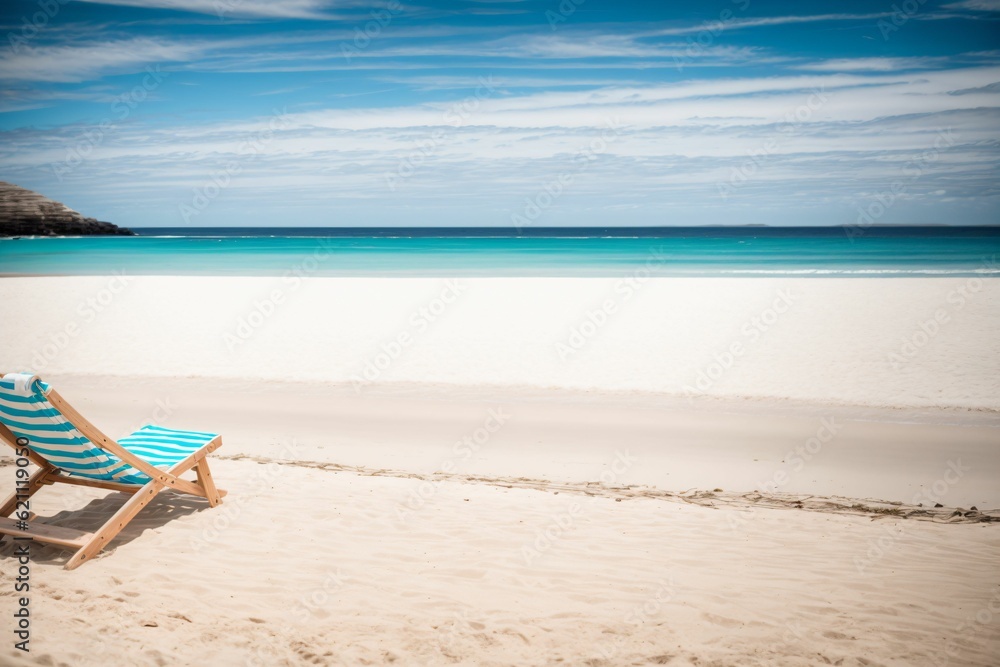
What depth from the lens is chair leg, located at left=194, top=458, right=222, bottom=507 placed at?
17.1 ft

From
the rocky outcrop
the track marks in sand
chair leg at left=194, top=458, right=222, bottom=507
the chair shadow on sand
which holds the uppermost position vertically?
the track marks in sand

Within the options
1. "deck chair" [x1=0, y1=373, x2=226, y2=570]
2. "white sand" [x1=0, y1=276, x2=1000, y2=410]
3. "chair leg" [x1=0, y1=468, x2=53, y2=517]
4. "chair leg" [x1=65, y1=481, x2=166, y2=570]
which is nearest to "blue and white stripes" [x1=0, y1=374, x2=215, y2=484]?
"deck chair" [x1=0, y1=373, x2=226, y2=570]

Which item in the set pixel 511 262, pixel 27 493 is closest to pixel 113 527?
pixel 27 493

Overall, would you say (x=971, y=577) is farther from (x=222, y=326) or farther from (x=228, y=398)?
(x=222, y=326)

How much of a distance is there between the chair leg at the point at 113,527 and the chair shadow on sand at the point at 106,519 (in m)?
0.14

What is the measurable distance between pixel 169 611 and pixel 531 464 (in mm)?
3816

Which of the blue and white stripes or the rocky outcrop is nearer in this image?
the blue and white stripes

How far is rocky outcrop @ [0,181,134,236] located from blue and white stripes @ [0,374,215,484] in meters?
67.6

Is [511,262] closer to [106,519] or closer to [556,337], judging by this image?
[556,337]

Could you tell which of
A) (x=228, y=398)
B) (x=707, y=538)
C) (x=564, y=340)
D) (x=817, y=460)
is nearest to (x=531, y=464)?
(x=707, y=538)

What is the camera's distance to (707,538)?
4.86 metres

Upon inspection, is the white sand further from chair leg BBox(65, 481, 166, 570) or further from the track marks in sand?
chair leg BBox(65, 481, 166, 570)

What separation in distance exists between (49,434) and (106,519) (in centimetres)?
118

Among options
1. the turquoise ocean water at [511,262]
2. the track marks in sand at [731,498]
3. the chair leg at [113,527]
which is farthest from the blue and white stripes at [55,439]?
the turquoise ocean water at [511,262]
